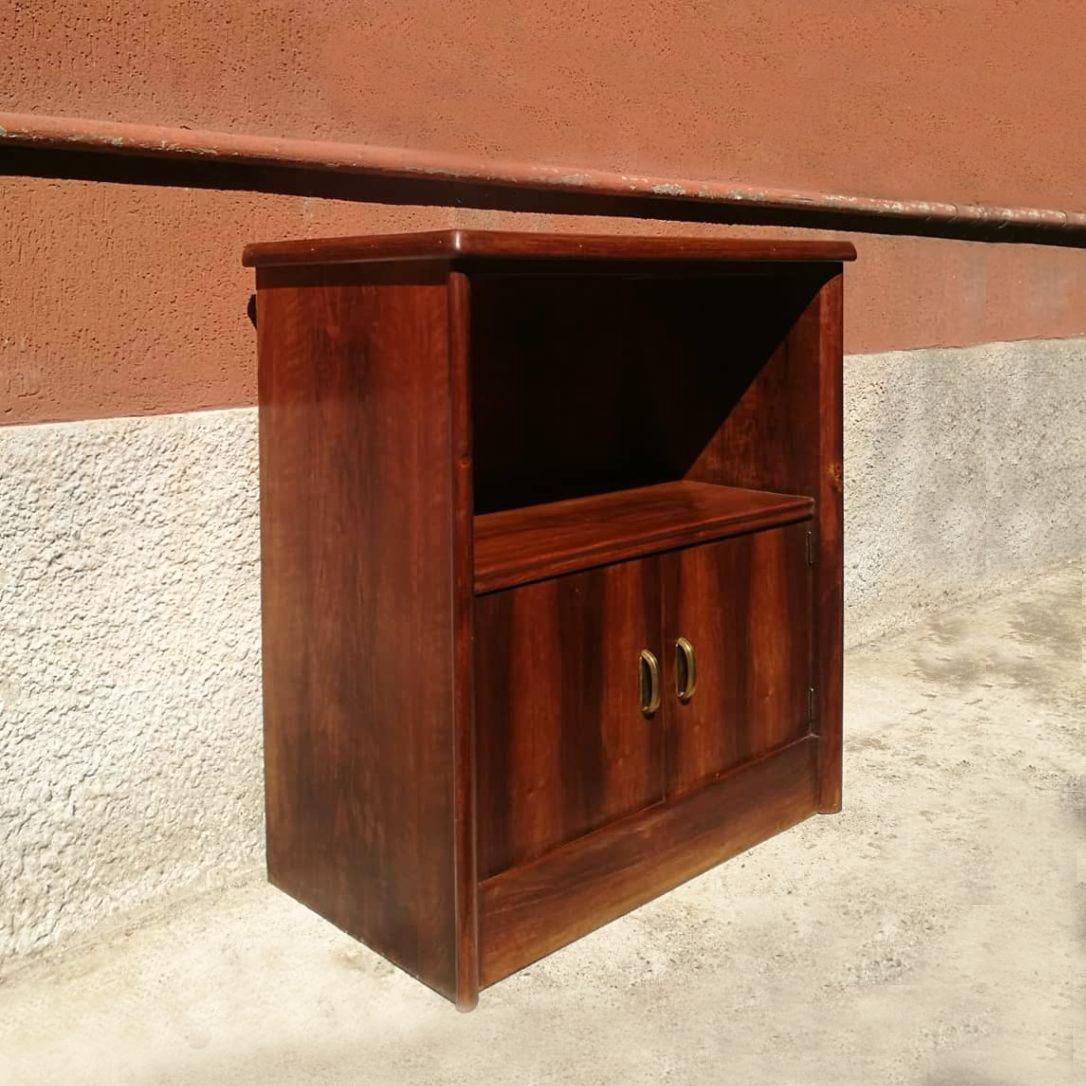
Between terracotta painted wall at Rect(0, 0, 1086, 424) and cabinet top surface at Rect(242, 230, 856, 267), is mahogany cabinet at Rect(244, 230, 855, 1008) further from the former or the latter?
terracotta painted wall at Rect(0, 0, 1086, 424)

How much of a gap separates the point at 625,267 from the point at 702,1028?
1.36 metres

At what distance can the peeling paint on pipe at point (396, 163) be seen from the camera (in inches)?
101

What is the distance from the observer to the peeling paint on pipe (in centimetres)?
256

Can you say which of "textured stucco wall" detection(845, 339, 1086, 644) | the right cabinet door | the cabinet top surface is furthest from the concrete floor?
"textured stucco wall" detection(845, 339, 1086, 644)

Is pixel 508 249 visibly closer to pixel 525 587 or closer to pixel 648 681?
pixel 525 587

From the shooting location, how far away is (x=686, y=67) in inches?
151

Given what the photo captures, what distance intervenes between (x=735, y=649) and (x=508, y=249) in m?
1.12

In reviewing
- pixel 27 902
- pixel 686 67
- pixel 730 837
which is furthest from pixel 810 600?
pixel 27 902

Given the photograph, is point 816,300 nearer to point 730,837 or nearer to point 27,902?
point 730,837

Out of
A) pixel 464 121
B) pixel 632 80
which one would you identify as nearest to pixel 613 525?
pixel 464 121

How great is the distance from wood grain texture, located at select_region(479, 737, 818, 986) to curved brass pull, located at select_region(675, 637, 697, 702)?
22 centimetres

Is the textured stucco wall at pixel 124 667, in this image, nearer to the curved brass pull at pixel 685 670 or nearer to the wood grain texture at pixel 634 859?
the wood grain texture at pixel 634 859

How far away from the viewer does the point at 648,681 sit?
2891mm

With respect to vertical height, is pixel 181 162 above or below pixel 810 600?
above
